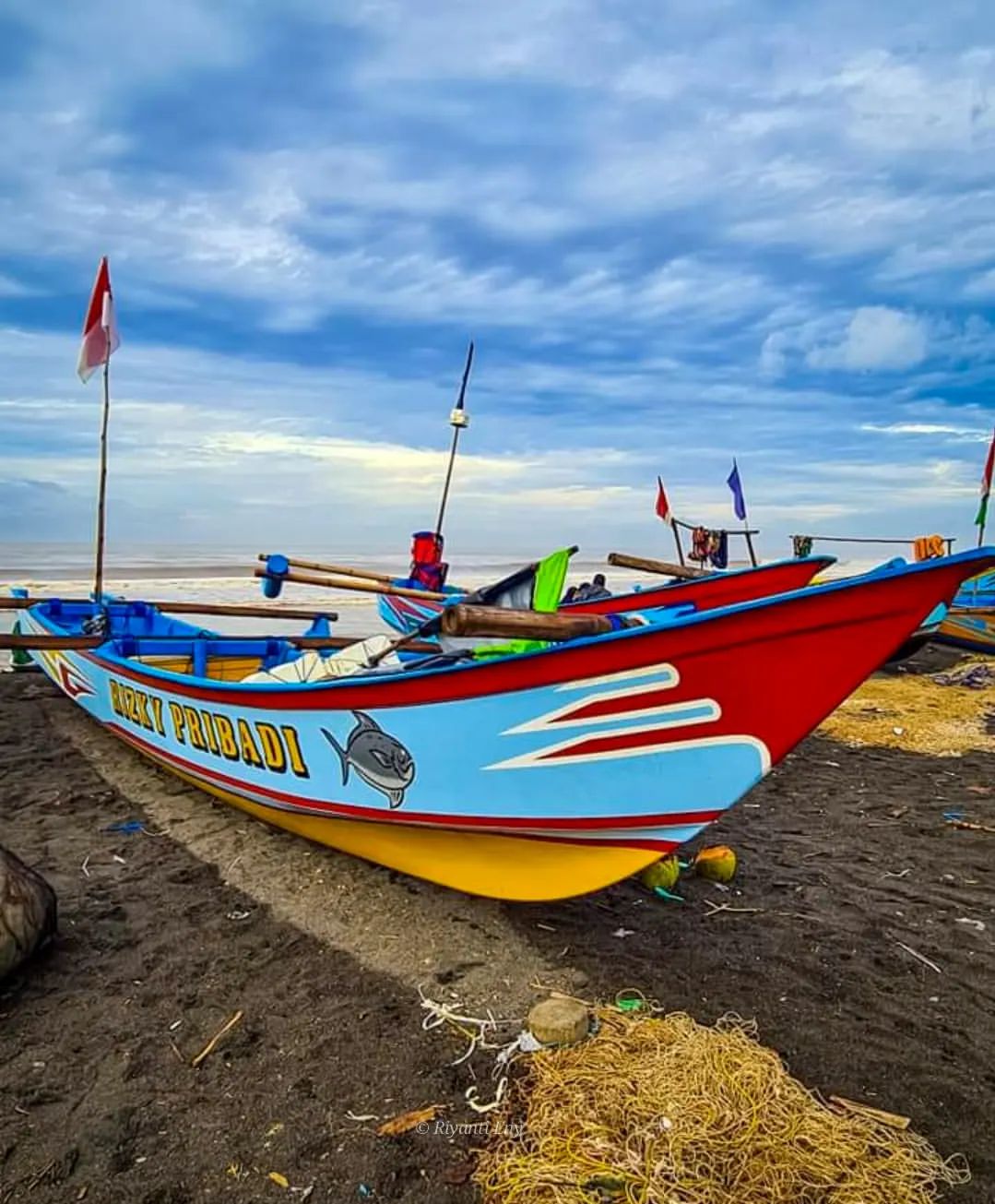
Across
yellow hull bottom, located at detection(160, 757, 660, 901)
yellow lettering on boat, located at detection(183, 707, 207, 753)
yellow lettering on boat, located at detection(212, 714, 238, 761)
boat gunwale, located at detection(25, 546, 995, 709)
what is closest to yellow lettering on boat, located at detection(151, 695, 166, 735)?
yellow lettering on boat, located at detection(183, 707, 207, 753)

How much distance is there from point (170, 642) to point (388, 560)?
124ft

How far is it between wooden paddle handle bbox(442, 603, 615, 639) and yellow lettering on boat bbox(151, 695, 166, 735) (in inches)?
131

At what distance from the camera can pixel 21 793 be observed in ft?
19.4

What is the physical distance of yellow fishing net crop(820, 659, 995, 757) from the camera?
7.88 m

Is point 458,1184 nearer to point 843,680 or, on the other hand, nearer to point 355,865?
point 843,680

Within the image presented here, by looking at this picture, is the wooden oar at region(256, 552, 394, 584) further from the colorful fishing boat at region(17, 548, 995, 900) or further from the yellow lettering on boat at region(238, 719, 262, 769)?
the colorful fishing boat at region(17, 548, 995, 900)

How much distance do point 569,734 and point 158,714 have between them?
149 inches

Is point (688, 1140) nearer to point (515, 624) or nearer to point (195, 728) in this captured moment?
point (515, 624)

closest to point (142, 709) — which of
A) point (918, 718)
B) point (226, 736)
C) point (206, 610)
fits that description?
point (226, 736)

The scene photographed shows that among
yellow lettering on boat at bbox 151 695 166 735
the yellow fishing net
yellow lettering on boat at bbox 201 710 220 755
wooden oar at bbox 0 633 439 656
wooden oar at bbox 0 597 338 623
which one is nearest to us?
yellow lettering on boat at bbox 201 710 220 755

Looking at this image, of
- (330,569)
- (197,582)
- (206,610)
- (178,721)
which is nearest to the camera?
(178,721)

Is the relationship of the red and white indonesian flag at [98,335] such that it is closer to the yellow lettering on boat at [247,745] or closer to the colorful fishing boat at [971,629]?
the yellow lettering on boat at [247,745]

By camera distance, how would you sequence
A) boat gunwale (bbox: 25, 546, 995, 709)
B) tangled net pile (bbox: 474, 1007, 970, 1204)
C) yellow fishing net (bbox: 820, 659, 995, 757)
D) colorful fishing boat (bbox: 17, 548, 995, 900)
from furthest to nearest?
yellow fishing net (bbox: 820, 659, 995, 757) → colorful fishing boat (bbox: 17, 548, 995, 900) → boat gunwale (bbox: 25, 546, 995, 709) → tangled net pile (bbox: 474, 1007, 970, 1204)

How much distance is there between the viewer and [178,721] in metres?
5.44
